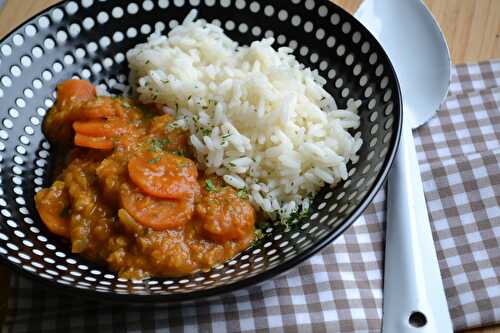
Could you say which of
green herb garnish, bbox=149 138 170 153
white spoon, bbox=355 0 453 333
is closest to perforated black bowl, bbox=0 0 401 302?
white spoon, bbox=355 0 453 333

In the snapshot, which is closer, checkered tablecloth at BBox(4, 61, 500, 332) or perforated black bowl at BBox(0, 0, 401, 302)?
Answer: perforated black bowl at BBox(0, 0, 401, 302)

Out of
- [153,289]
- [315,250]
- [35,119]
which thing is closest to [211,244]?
[153,289]

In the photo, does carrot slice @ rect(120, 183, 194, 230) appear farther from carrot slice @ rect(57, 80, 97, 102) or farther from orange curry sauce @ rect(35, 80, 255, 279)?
carrot slice @ rect(57, 80, 97, 102)

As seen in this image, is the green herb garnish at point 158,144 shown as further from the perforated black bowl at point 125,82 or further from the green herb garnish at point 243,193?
the perforated black bowl at point 125,82

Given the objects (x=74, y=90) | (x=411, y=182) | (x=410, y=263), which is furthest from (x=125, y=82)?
(x=410, y=263)

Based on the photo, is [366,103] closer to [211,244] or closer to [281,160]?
[281,160]

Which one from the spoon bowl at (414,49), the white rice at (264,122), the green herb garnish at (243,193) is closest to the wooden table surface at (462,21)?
the spoon bowl at (414,49)
